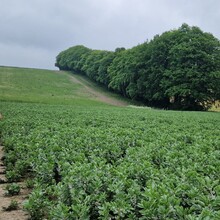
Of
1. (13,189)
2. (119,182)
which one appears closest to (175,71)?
(13,189)

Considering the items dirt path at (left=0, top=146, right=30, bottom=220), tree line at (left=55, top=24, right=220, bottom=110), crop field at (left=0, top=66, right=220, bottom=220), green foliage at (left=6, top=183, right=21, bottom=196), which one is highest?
tree line at (left=55, top=24, right=220, bottom=110)

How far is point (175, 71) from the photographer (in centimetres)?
5325

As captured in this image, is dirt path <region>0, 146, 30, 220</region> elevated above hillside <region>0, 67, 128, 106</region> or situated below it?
below

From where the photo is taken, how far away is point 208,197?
4.14 meters

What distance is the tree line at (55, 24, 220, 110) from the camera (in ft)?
170

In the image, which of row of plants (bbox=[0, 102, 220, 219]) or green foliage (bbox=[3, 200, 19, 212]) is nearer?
row of plants (bbox=[0, 102, 220, 219])

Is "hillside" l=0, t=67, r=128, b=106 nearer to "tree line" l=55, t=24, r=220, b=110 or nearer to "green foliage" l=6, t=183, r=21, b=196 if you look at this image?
"tree line" l=55, t=24, r=220, b=110

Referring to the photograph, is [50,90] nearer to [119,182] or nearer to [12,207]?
[12,207]

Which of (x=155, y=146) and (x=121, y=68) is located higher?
(x=121, y=68)

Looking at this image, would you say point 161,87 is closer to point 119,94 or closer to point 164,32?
point 164,32

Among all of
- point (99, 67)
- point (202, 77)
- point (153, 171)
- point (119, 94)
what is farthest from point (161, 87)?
point (153, 171)

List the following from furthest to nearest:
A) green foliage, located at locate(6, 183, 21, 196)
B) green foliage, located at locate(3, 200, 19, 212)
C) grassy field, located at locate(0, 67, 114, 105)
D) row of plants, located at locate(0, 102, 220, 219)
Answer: grassy field, located at locate(0, 67, 114, 105)
green foliage, located at locate(6, 183, 21, 196)
green foliage, located at locate(3, 200, 19, 212)
row of plants, located at locate(0, 102, 220, 219)

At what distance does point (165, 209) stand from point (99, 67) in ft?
261

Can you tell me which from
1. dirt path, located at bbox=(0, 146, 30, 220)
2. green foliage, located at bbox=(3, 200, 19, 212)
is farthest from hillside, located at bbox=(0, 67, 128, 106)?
green foliage, located at bbox=(3, 200, 19, 212)
